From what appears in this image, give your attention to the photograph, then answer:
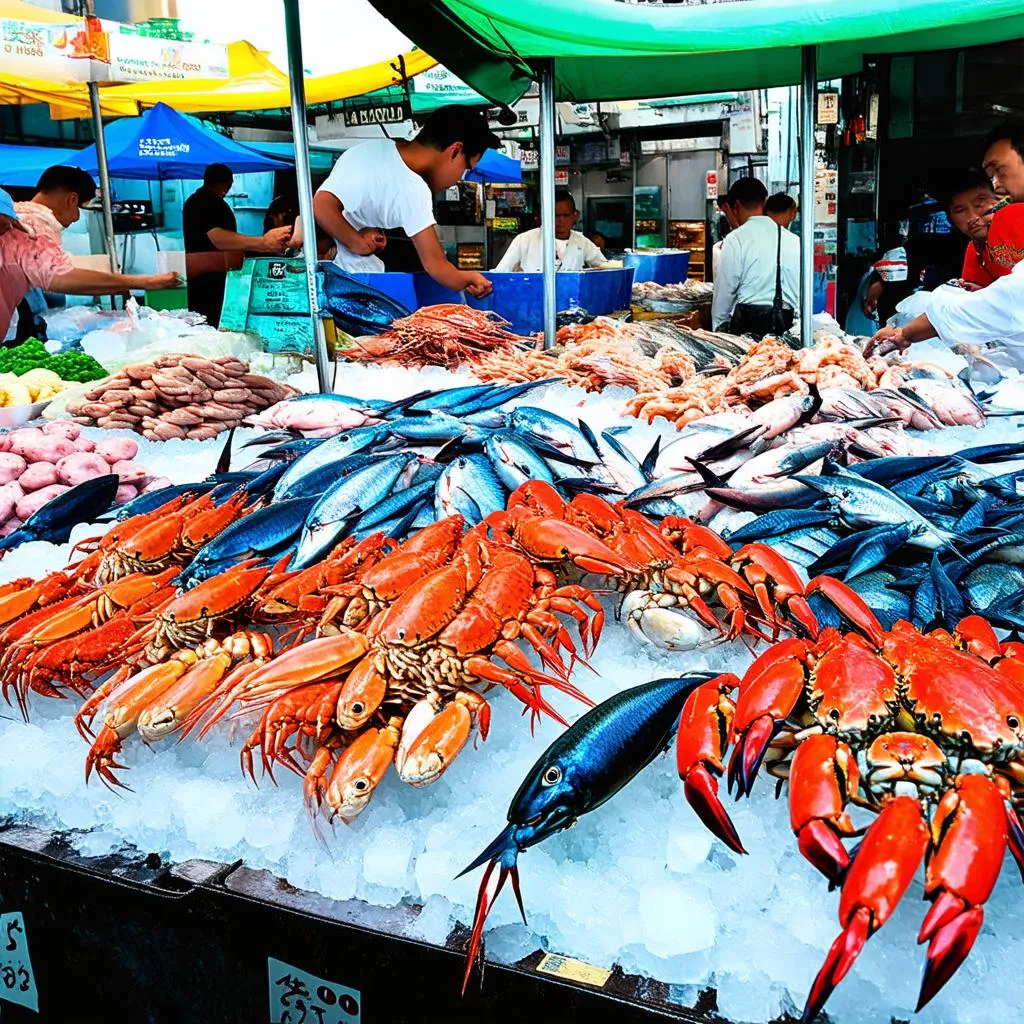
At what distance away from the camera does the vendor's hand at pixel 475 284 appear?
15.4ft

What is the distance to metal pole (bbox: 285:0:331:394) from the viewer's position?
2.93 m

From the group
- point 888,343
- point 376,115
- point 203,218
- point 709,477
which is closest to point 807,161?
point 888,343

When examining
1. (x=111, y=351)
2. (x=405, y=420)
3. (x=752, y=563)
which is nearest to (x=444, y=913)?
(x=752, y=563)

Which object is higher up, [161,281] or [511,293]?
[161,281]

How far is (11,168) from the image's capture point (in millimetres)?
11492

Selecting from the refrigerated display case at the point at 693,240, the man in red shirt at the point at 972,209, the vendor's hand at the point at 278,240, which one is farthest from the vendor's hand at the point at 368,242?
the refrigerated display case at the point at 693,240

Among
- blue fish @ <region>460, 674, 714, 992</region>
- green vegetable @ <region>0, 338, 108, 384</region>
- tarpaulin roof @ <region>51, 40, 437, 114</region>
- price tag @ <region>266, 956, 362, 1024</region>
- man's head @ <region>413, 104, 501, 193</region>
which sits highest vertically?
tarpaulin roof @ <region>51, 40, 437, 114</region>

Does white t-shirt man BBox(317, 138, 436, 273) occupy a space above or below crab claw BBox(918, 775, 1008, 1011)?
above

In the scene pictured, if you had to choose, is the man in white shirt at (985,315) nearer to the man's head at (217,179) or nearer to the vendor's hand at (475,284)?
the vendor's hand at (475,284)

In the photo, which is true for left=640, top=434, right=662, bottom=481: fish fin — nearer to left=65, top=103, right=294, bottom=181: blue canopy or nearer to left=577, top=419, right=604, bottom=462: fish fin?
left=577, top=419, right=604, bottom=462: fish fin

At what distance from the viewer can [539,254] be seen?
272 inches

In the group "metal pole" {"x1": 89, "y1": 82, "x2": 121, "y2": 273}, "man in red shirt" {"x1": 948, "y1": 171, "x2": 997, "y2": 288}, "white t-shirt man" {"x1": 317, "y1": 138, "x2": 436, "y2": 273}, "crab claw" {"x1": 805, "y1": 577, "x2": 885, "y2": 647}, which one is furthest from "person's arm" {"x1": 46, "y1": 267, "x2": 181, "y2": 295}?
"crab claw" {"x1": 805, "y1": 577, "x2": 885, "y2": 647}

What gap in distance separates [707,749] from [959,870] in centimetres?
30

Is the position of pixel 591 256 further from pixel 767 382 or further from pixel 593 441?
pixel 593 441
